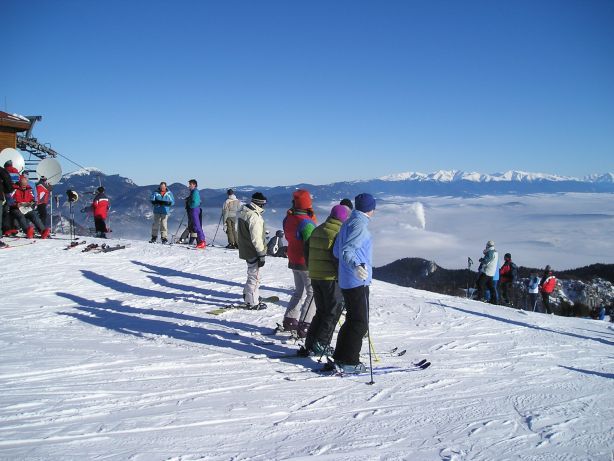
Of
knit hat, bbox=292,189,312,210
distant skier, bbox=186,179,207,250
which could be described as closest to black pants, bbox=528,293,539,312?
distant skier, bbox=186,179,207,250

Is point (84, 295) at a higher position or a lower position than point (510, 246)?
higher

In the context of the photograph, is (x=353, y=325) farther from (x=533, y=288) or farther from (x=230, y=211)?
(x=533, y=288)

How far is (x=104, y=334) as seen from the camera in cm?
670

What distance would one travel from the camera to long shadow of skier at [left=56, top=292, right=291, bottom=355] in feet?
20.3

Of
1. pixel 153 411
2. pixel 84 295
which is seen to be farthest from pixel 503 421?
pixel 84 295

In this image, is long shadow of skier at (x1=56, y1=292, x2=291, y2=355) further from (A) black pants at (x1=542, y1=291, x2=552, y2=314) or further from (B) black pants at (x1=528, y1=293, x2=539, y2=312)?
(B) black pants at (x1=528, y1=293, x2=539, y2=312)

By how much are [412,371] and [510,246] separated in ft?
537

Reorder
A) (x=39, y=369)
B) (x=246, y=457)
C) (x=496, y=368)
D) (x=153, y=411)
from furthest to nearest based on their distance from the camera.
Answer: (x=496, y=368)
(x=39, y=369)
(x=153, y=411)
(x=246, y=457)

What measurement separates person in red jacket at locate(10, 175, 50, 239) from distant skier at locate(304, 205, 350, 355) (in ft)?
40.7

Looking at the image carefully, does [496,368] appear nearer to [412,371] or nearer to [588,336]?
[412,371]

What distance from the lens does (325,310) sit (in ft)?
17.3

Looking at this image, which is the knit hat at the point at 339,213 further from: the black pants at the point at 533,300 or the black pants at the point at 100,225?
the black pants at the point at 533,300

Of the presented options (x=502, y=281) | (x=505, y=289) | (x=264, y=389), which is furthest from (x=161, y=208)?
(x=505, y=289)

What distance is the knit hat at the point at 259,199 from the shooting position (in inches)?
284
